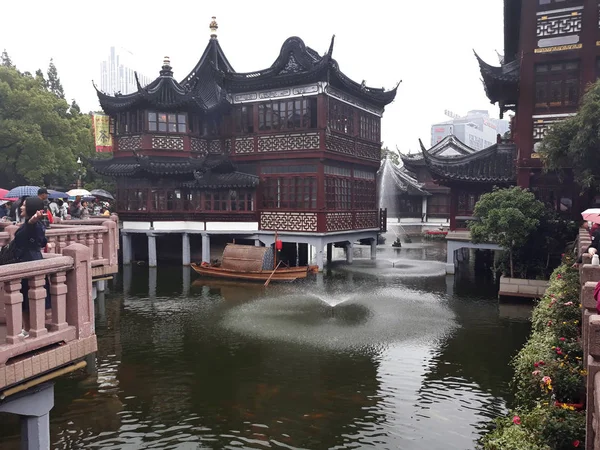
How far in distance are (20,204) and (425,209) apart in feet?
129

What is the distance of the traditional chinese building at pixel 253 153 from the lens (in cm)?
2391

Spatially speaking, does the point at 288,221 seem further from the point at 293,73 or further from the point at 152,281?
the point at 293,73

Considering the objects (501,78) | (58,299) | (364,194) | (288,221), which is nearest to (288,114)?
(288,221)

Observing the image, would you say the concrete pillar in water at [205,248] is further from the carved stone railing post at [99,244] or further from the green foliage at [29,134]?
the carved stone railing post at [99,244]

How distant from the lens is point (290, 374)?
10.8m

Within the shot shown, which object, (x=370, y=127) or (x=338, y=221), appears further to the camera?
(x=370, y=127)

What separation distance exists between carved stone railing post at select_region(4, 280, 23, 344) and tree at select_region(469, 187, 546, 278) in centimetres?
1568

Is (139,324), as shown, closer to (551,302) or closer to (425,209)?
(551,302)

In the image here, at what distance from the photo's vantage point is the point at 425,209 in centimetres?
4847

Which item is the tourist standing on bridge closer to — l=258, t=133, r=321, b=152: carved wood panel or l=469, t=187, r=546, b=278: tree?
l=469, t=187, r=546, b=278: tree

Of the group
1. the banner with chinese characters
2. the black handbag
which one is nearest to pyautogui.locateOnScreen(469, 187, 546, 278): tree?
the black handbag

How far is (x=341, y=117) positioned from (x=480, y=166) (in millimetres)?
7209

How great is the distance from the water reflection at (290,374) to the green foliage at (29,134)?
17370 mm

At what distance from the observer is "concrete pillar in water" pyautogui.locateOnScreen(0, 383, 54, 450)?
5.70 metres
